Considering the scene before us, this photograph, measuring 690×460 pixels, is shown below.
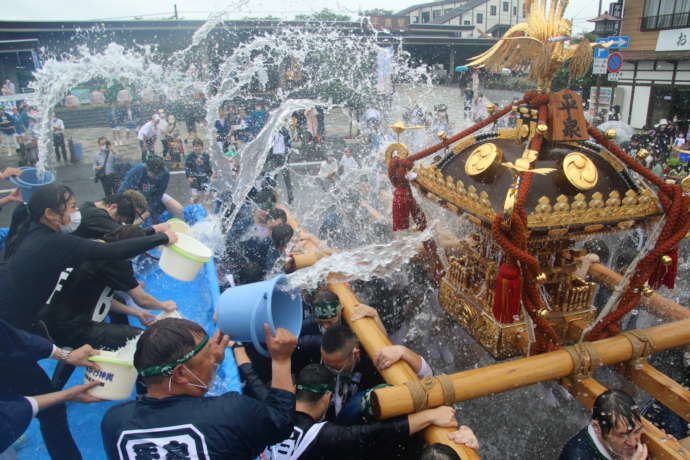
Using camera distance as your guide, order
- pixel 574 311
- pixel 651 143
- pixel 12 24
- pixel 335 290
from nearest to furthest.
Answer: pixel 574 311 → pixel 335 290 → pixel 651 143 → pixel 12 24

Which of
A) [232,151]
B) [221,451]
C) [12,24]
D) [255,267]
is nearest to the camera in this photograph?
[221,451]

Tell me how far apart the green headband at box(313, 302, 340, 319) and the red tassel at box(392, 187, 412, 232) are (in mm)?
871

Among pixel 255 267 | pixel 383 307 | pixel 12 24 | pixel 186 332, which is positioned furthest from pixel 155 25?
pixel 186 332

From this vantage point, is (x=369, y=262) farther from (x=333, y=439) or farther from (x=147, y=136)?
(x=147, y=136)

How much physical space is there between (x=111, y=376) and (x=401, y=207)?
7.06 feet

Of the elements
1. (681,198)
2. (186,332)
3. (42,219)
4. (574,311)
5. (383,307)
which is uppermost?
(681,198)

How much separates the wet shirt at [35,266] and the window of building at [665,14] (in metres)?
20.1

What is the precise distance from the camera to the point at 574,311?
9.32 ft

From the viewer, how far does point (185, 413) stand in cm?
165

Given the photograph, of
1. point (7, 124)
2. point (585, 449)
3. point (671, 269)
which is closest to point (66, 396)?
point (585, 449)

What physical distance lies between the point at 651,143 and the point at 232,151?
1180 centimetres

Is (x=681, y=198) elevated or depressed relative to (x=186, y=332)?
elevated

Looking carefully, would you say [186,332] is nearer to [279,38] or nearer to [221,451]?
[221,451]

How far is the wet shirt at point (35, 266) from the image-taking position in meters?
2.59
